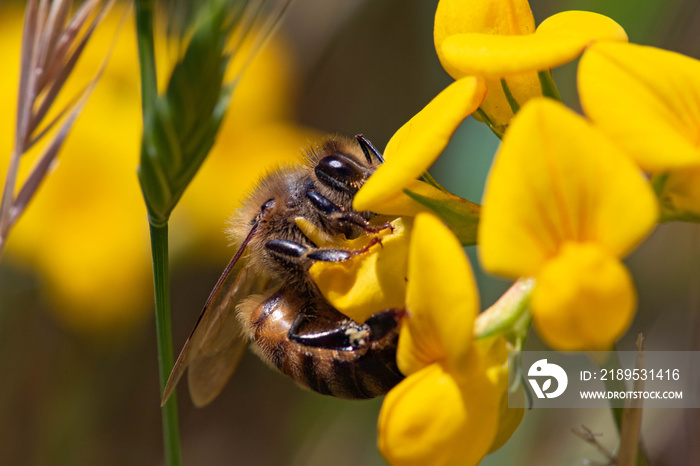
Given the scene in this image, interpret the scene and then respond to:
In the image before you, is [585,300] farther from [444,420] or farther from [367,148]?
[367,148]

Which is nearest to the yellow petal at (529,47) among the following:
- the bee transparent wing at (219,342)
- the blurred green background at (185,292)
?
the bee transparent wing at (219,342)

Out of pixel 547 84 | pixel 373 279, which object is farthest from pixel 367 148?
pixel 547 84

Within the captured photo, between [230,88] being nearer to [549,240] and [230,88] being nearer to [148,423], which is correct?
[549,240]

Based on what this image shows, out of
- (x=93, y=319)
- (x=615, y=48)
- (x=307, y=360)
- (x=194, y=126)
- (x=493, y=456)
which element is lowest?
(x=93, y=319)

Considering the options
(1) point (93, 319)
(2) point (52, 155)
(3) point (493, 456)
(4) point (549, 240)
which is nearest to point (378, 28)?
(1) point (93, 319)

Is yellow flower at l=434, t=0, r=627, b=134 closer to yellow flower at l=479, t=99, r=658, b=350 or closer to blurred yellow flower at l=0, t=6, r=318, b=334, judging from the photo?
yellow flower at l=479, t=99, r=658, b=350

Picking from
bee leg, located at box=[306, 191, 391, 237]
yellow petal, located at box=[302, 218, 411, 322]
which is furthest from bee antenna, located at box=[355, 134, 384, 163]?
yellow petal, located at box=[302, 218, 411, 322]
